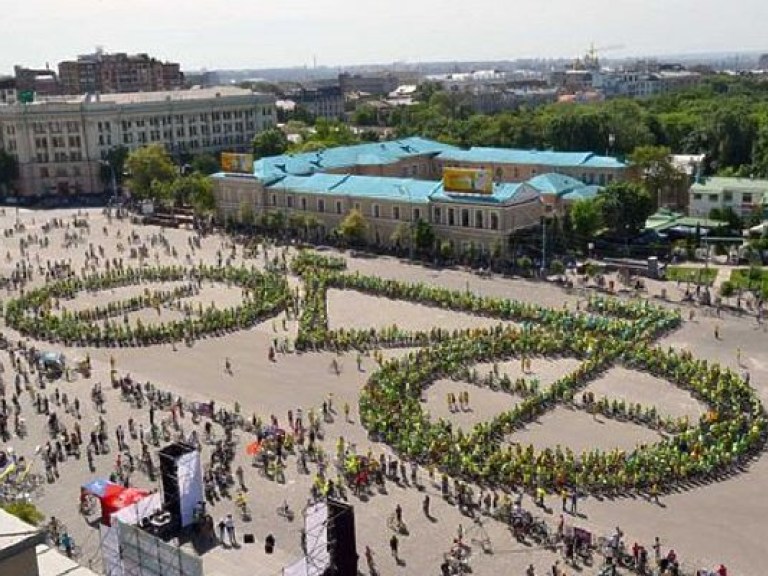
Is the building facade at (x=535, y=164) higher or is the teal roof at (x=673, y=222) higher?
the building facade at (x=535, y=164)

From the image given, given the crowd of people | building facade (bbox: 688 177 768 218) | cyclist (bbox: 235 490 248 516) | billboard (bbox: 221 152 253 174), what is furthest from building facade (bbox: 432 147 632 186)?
cyclist (bbox: 235 490 248 516)

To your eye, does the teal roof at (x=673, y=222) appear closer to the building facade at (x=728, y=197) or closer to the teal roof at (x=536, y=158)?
the building facade at (x=728, y=197)

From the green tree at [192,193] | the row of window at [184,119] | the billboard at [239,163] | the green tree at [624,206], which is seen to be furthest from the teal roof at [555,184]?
the row of window at [184,119]

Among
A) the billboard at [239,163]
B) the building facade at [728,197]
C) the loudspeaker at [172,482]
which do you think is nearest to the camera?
the loudspeaker at [172,482]

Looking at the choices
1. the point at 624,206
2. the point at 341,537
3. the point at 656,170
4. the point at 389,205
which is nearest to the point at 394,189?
the point at 389,205

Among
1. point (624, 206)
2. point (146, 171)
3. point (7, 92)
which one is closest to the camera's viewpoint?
point (624, 206)

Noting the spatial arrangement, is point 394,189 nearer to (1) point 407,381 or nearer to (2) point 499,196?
(2) point 499,196
